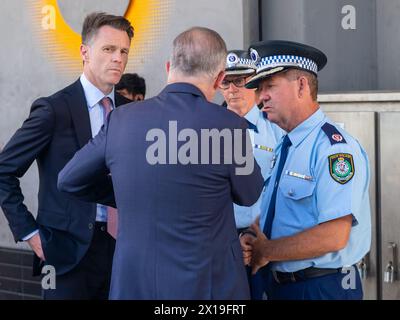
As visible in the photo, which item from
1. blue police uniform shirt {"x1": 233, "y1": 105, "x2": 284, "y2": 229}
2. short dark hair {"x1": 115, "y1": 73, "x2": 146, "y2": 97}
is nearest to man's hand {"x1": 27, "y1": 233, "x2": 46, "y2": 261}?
blue police uniform shirt {"x1": 233, "y1": 105, "x2": 284, "y2": 229}

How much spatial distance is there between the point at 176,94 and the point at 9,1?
12.6ft

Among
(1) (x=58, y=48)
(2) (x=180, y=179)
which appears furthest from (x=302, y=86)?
(1) (x=58, y=48)

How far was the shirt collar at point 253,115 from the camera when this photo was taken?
367 centimetres

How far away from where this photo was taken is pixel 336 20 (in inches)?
170

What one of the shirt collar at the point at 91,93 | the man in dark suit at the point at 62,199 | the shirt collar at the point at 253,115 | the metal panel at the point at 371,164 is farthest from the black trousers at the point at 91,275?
the metal panel at the point at 371,164

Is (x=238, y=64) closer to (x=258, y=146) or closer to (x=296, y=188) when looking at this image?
(x=258, y=146)

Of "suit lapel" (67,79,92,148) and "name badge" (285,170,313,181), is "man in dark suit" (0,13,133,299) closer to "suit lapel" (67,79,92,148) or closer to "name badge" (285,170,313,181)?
"suit lapel" (67,79,92,148)

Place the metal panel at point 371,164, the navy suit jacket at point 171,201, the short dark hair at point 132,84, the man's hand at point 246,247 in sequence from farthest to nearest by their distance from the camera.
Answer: the short dark hair at point 132,84 < the metal panel at point 371,164 < the man's hand at point 246,247 < the navy suit jacket at point 171,201

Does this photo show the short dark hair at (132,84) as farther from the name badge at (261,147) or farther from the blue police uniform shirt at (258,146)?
the name badge at (261,147)

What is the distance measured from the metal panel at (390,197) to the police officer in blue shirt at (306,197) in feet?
2.92

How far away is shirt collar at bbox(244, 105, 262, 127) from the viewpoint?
367cm

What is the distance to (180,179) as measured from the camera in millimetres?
2137
